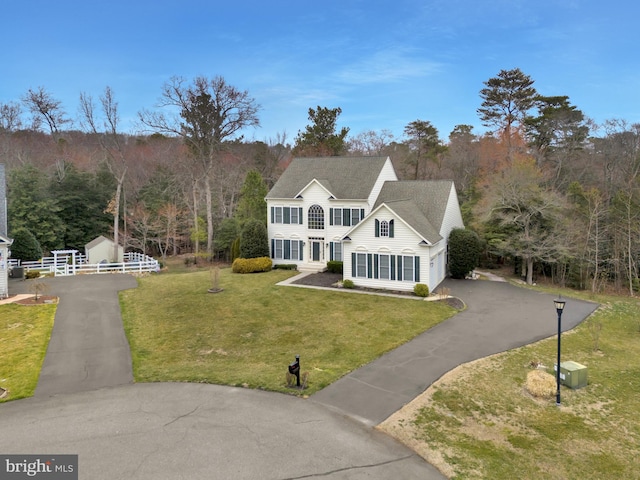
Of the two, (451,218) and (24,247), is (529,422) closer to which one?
(451,218)

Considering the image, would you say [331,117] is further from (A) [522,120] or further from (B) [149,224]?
(B) [149,224]

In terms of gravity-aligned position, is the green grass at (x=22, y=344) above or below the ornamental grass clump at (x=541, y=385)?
above

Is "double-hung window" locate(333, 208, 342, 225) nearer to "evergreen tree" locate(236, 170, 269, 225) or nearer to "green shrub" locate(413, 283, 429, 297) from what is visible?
"evergreen tree" locate(236, 170, 269, 225)

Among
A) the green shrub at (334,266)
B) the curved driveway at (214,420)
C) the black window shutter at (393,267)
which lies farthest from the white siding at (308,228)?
the curved driveway at (214,420)

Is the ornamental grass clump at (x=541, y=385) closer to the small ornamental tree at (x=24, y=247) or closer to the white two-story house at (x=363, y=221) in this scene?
the white two-story house at (x=363, y=221)

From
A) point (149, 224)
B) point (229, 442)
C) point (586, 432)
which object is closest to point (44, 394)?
point (229, 442)

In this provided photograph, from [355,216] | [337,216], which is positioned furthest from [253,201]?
[355,216]

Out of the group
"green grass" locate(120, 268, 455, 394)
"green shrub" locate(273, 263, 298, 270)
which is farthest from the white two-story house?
"green grass" locate(120, 268, 455, 394)
